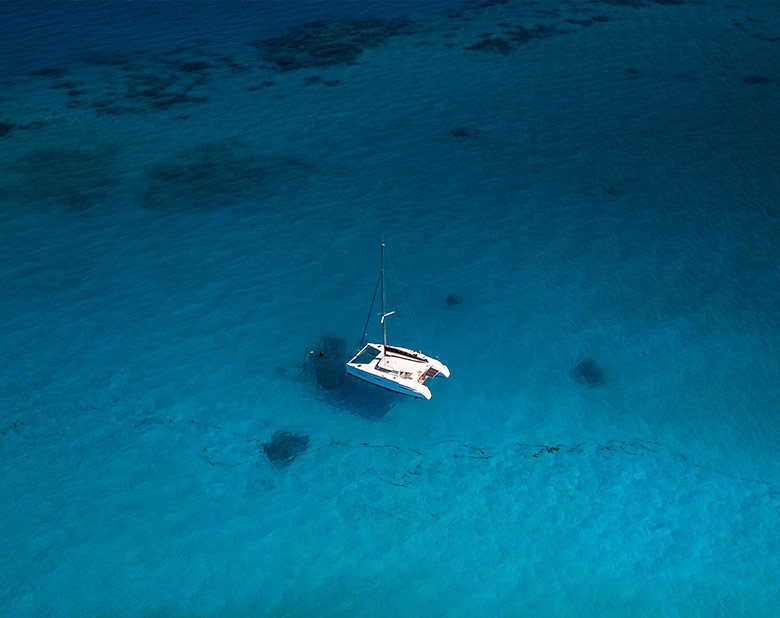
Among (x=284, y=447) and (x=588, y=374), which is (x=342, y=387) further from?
(x=588, y=374)

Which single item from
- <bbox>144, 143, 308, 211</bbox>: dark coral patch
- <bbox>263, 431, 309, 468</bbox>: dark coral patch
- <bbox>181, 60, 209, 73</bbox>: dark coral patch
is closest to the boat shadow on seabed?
<bbox>263, 431, 309, 468</bbox>: dark coral patch

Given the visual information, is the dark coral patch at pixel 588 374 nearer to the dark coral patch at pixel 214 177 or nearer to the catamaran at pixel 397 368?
the catamaran at pixel 397 368

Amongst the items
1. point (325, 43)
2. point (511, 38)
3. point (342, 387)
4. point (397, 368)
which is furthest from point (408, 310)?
point (511, 38)

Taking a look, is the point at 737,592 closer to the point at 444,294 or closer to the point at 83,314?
the point at 444,294

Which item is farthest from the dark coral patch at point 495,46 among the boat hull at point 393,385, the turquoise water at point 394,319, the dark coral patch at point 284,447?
the dark coral patch at point 284,447

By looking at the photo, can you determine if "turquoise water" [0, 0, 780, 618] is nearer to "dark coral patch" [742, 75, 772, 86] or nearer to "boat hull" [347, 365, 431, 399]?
"dark coral patch" [742, 75, 772, 86]

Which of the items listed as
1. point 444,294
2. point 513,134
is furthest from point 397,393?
point 513,134
